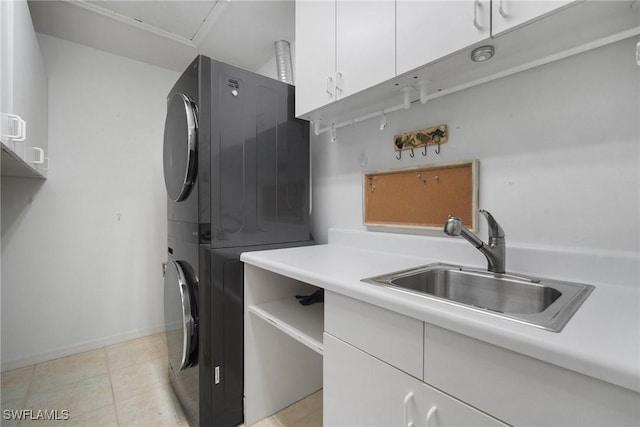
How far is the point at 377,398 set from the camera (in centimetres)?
87

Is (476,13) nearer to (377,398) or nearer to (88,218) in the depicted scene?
(377,398)

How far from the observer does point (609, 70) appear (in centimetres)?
96

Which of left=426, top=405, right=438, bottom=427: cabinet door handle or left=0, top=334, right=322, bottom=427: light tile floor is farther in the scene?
left=0, top=334, right=322, bottom=427: light tile floor

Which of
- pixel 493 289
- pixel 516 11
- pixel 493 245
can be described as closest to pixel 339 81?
pixel 516 11

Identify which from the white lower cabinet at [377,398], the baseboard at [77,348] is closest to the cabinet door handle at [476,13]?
the white lower cabinet at [377,398]

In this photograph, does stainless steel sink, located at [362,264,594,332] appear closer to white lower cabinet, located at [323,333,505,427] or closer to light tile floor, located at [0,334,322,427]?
white lower cabinet, located at [323,333,505,427]

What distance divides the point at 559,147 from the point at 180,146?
5.79 ft

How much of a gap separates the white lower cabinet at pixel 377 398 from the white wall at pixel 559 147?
2.52ft

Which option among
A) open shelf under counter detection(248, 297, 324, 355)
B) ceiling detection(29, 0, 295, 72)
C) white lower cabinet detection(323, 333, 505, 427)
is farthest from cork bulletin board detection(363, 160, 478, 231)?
ceiling detection(29, 0, 295, 72)

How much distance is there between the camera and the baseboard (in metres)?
2.14

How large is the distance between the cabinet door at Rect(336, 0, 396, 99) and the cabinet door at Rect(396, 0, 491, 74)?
5 centimetres

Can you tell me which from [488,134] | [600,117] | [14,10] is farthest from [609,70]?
[14,10]

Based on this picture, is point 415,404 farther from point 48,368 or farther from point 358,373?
point 48,368

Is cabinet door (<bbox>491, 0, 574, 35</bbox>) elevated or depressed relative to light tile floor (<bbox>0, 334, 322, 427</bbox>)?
elevated
